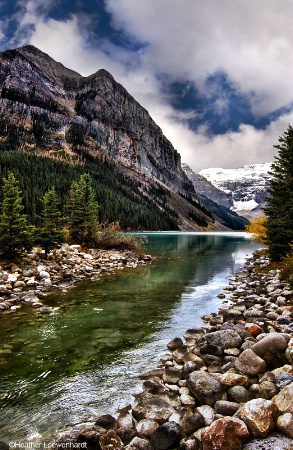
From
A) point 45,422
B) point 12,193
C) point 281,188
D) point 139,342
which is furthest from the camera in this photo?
point 281,188

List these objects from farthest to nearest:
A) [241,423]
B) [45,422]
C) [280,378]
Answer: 1. [280,378]
2. [45,422]
3. [241,423]

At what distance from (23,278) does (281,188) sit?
→ 78.6 ft

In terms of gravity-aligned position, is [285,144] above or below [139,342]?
above

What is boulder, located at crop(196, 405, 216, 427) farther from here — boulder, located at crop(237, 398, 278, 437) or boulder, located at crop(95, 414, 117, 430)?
boulder, located at crop(95, 414, 117, 430)

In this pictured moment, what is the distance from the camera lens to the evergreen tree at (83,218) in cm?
4316

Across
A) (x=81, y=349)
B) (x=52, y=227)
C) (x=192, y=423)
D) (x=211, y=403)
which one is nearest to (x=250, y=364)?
(x=211, y=403)

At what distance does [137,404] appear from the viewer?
306 inches

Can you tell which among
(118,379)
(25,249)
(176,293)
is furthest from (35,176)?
(118,379)

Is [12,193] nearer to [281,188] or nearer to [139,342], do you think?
[139,342]

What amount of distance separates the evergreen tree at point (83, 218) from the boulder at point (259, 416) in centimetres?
3773

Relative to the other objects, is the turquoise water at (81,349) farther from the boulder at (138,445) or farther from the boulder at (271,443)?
the boulder at (271,443)

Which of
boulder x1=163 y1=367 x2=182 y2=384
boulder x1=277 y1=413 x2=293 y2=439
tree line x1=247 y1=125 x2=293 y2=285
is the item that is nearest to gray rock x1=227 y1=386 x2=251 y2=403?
boulder x1=277 y1=413 x2=293 y2=439

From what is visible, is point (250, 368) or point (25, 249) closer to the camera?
point (250, 368)

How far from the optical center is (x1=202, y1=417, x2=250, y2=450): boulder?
605 cm
